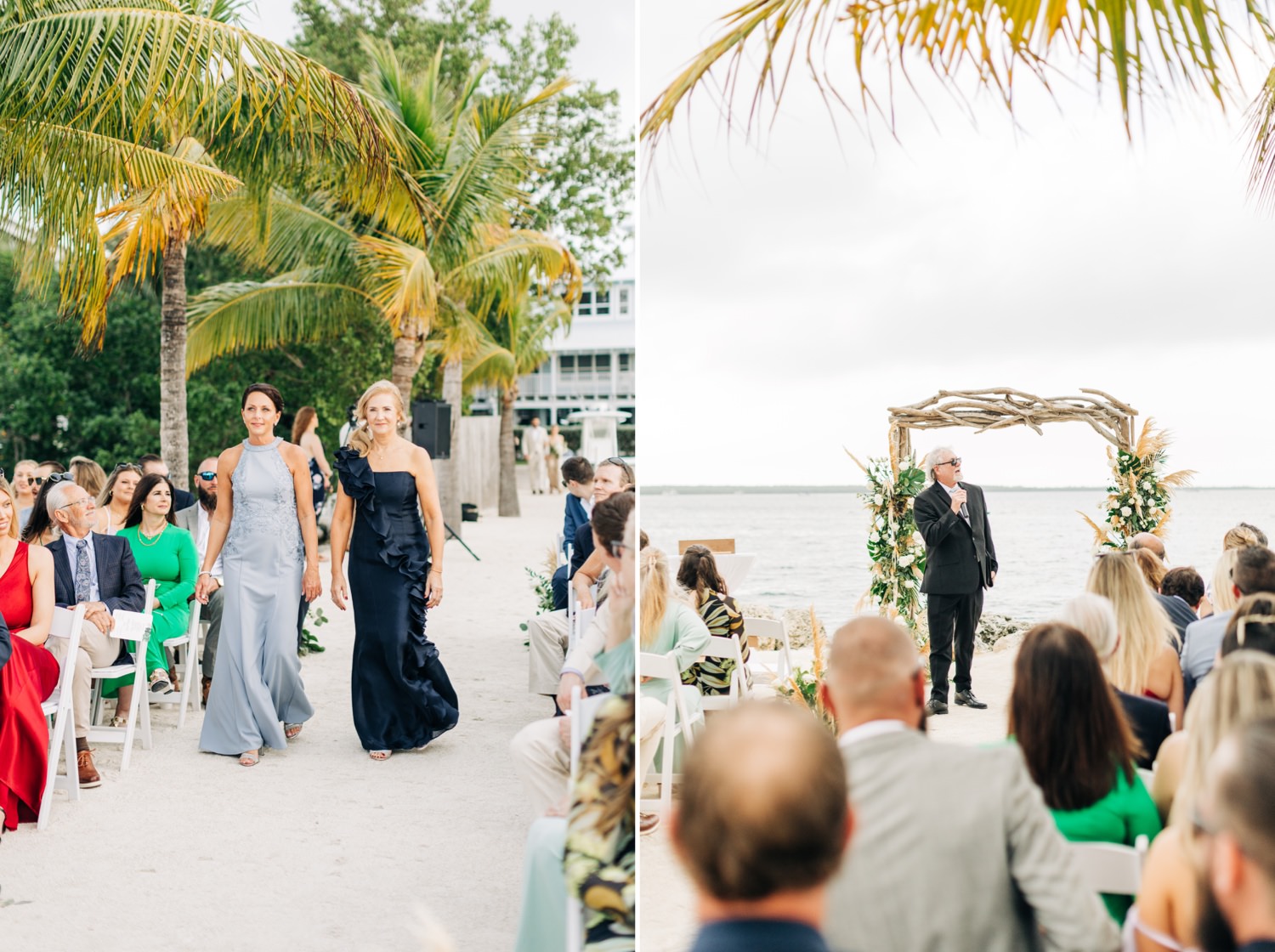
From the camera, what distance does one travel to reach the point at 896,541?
8750 millimetres

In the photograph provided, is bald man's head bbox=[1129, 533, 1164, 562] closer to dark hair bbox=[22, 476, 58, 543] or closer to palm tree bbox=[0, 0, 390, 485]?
dark hair bbox=[22, 476, 58, 543]

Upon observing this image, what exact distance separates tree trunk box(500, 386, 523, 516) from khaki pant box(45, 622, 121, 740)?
19.1m

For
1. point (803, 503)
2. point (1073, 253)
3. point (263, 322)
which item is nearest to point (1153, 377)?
point (1073, 253)

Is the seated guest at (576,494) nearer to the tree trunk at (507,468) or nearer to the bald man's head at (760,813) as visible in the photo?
the bald man's head at (760,813)

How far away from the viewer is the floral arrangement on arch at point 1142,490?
9.34 meters

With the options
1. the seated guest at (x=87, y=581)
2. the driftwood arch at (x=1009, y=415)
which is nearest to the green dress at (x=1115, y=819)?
the seated guest at (x=87, y=581)

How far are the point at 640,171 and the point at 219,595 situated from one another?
18.8 ft

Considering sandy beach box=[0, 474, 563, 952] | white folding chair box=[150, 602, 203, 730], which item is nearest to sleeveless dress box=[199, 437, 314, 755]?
sandy beach box=[0, 474, 563, 952]

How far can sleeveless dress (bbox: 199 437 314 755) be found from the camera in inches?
252

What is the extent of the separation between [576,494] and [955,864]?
18.5ft

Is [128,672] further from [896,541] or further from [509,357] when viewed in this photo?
[509,357]

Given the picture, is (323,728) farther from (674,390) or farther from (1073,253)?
(1073,253)

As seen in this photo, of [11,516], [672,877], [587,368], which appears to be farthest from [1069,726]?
[587,368]

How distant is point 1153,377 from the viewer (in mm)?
42562
